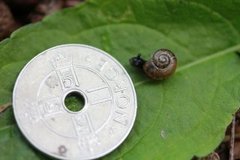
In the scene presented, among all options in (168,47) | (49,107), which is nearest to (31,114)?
(49,107)

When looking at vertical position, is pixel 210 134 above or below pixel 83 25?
below

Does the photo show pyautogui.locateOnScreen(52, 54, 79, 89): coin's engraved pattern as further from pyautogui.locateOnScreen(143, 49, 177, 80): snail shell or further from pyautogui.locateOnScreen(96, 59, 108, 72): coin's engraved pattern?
pyautogui.locateOnScreen(143, 49, 177, 80): snail shell

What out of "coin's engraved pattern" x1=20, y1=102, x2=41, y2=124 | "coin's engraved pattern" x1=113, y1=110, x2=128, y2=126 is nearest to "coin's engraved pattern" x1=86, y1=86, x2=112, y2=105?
"coin's engraved pattern" x1=113, y1=110, x2=128, y2=126

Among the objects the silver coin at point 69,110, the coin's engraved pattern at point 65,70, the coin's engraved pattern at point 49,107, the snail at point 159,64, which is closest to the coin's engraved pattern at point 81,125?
the silver coin at point 69,110

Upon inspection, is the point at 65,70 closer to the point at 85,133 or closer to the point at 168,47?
the point at 85,133

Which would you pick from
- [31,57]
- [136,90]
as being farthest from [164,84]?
[31,57]

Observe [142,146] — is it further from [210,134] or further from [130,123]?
[210,134]

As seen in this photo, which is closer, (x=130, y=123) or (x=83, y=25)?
(x=130, y=123)
